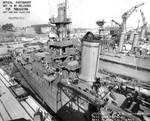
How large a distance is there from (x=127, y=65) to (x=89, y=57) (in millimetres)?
15058

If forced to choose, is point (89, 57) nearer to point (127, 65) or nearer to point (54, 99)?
point (54, 99)

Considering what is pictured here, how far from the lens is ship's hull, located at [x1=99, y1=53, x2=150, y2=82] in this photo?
53.1 feet

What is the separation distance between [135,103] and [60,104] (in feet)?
17.7

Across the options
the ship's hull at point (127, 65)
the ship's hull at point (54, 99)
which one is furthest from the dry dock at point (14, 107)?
the ship's hull at point (127, 65)

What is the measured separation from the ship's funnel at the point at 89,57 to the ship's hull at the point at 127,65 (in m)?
13.6

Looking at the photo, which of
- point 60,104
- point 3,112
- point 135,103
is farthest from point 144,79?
point 3,112

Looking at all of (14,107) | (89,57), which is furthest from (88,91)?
(14,107)

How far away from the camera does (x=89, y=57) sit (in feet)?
15.1

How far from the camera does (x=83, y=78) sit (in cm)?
495

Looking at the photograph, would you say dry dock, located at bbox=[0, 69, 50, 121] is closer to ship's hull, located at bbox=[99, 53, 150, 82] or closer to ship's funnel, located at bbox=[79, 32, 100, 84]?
ship's funnel, located at bbox=[79, 32, 100, 84]

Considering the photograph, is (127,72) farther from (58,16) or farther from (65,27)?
(58,16)

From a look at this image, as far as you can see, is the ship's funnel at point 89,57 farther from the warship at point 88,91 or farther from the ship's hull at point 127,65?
the ship's hull at point 127,65

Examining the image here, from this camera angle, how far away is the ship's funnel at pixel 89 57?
452 cm

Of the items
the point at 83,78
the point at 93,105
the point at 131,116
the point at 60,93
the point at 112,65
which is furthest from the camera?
the point at 112,65
